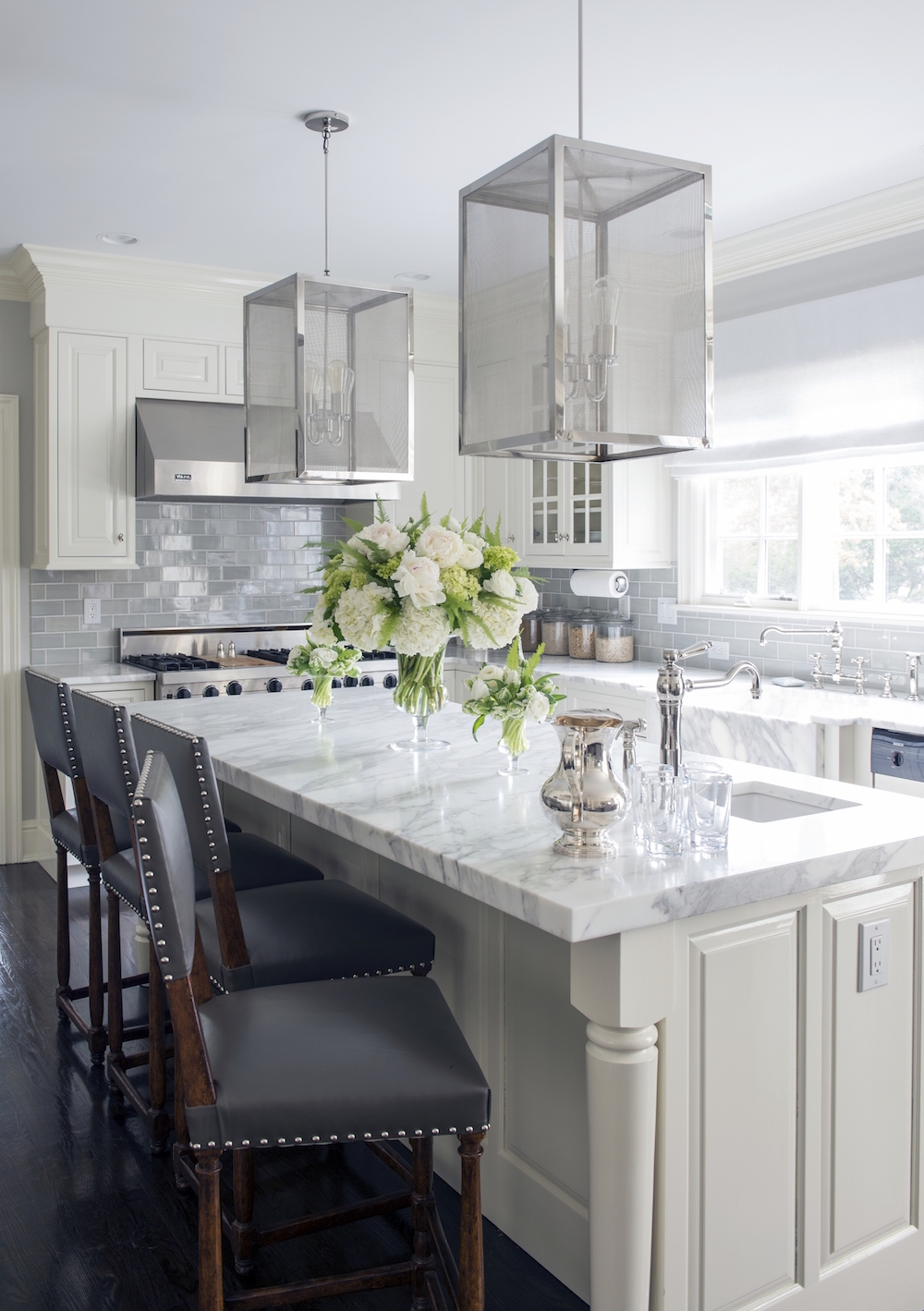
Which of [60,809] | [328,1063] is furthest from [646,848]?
[60,809]

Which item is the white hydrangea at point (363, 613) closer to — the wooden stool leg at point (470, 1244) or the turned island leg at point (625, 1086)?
the turned island leg at point (625, 1086)

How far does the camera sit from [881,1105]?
189 centimetres

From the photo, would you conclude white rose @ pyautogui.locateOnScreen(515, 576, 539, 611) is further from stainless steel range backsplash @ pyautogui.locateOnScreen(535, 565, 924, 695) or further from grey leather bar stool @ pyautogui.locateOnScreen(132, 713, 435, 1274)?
stainless steel range backsplash @ pyautogui.locateOnScreen(535, 565, 924, 695)

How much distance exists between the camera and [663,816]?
1.76m

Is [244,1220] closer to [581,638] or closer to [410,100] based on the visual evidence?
[410,100]

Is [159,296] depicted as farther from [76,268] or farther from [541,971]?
[541,971]

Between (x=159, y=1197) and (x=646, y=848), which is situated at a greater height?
(x=646, y=848)

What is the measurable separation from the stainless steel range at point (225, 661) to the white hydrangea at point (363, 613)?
2.10 m

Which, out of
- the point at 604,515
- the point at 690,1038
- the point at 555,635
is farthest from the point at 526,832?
the point at 555,635

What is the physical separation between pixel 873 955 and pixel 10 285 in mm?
4732

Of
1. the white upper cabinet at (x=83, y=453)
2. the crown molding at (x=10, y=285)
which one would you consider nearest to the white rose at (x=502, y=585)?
the white upper cabinet at (x=83, y=453)

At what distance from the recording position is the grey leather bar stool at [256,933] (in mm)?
2000

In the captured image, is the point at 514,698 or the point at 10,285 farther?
the point at 10,285

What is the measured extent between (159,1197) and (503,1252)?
77cm
